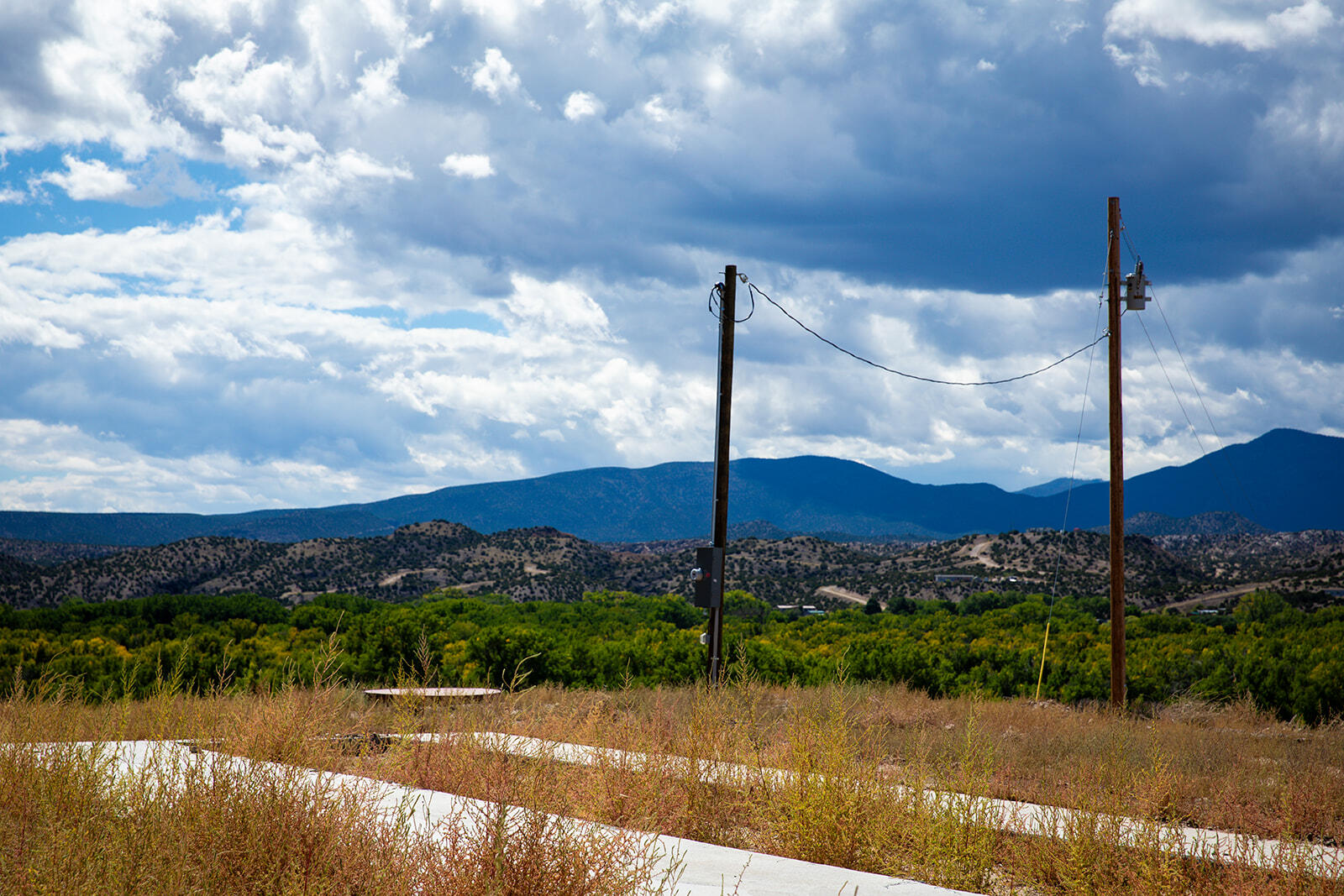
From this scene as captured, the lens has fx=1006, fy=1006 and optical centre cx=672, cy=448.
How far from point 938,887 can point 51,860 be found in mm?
5018

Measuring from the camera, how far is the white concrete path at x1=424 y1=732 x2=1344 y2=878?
679 cm

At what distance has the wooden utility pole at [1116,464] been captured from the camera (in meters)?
16.7

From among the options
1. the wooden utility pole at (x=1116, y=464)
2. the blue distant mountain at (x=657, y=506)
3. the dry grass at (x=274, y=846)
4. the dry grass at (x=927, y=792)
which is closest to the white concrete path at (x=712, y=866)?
the dry grass at (x=274, y=846)

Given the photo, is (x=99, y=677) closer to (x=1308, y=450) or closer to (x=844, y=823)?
(x=844, y=823)

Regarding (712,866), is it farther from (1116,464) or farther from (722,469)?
(1116,464)

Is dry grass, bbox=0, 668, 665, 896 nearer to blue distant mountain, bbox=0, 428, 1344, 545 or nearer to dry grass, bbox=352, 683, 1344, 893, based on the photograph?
dry grass, bbox=352, 683, 1344, 893

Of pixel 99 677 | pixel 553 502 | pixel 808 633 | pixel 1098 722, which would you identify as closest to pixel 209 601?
pixel 99 677

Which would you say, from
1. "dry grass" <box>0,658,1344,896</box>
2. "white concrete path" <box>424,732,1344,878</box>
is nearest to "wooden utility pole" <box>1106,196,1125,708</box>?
"dry grass" <box>0,658,1344,896</box>

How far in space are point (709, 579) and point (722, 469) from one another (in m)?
1.71

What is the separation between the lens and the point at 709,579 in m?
15.0

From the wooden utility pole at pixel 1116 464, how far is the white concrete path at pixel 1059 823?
8363 millimetres

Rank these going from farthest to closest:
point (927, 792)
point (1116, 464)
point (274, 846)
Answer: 1. point (1116, 464)
2. point (927, 792)
3. point (274, 846)

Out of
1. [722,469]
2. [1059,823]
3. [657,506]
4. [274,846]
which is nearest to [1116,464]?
[722,469]

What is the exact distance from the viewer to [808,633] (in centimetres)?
3152
